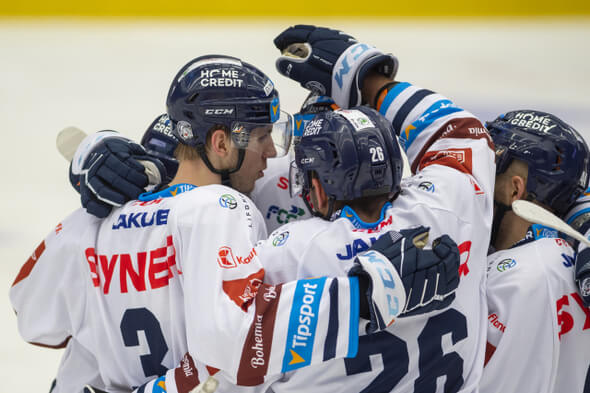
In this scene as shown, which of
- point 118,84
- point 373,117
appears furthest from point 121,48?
point 373,117

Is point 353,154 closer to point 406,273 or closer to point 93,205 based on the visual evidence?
point 406,273

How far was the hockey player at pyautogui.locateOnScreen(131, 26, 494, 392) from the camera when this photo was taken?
175 centimetres

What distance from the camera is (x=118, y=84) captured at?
274 inches

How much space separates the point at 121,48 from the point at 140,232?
21.0 feet

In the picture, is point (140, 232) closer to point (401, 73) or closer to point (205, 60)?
point (205, 60)

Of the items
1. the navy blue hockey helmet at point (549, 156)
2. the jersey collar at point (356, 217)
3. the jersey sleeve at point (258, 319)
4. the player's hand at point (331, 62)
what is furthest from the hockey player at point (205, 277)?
the navy blue hockey helmet at point (549, 156)

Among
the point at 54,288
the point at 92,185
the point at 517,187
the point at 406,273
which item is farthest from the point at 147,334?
the point at 517,187

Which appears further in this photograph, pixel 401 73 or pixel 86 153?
pixel 401 73

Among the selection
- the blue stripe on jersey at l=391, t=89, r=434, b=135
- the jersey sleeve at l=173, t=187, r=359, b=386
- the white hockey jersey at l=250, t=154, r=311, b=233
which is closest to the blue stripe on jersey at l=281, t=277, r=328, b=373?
the jersey sleeve at l=173, t=187, r=359, b=386

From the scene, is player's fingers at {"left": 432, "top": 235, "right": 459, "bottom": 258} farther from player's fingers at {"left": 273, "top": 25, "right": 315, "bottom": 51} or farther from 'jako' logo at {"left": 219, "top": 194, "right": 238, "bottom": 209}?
player's fingers at {"left": 273, "top": 25, "right": 315, "bottom": 51}

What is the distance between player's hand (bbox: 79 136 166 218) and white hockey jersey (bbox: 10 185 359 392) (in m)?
0.04

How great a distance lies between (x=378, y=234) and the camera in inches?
68.9

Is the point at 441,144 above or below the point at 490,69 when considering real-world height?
above

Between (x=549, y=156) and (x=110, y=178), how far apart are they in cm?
130
